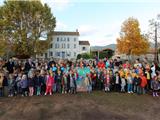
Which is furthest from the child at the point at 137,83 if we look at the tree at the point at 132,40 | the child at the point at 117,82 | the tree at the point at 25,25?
the tree at the point at 25,25

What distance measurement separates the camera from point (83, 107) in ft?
44.3

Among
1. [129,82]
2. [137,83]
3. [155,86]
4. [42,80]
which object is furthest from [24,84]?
[155,86]

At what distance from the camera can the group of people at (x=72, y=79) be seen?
593 inches

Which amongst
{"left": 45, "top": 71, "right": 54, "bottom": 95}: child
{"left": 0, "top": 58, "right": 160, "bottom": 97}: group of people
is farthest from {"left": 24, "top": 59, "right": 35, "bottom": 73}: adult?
{"left": 45, "top": 71, "right": 54, "bottom": 95}: child

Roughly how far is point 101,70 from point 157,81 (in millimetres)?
3441

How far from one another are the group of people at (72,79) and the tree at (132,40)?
2779 cm

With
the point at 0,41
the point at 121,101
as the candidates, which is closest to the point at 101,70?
the point at 121,101

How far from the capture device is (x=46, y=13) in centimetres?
4962

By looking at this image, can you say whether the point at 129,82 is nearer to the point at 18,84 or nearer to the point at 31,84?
the point at 31,84

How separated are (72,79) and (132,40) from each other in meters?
31.1

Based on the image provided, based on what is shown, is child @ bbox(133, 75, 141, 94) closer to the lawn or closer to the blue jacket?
the lawn

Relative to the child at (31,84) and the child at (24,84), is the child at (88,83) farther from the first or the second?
the child at (24,84)

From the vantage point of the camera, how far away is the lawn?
1242 cm

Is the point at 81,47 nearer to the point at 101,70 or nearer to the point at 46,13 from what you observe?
the point at 46,13
